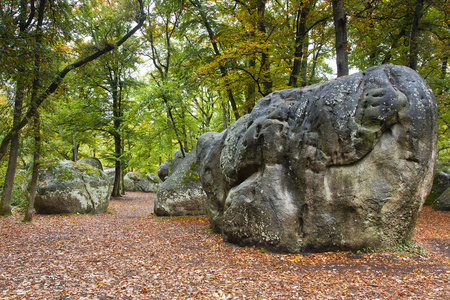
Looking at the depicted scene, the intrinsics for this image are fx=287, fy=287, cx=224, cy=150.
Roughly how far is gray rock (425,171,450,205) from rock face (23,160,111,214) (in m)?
17.2

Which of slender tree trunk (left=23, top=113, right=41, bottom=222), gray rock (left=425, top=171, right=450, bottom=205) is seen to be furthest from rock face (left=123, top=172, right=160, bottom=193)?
gray rock (left=425, top=171, right=450, bottom=205)

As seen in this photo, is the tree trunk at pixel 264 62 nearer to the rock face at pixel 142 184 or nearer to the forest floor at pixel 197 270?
the forest floor at pixel 197 270

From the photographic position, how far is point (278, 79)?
14.0 m

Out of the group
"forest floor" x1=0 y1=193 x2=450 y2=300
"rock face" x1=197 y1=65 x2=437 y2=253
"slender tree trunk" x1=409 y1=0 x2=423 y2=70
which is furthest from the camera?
"slender tree trunk" x1=409 y1=0 x2=423 y2=70

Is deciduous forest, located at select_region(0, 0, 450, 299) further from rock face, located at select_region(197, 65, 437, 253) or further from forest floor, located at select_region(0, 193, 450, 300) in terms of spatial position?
rock face, located at select_region(197, 65, 437, 253)

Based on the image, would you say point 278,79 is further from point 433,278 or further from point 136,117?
point 433,278

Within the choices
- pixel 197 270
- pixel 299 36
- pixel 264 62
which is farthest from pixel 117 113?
pixel 197 270

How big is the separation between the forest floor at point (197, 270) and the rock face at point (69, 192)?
440 cm

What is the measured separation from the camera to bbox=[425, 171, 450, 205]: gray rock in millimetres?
15273

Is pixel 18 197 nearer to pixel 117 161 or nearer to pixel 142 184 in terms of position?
pixel 117 161

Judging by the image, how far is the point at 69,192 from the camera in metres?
13.8

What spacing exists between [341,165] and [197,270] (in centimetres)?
410

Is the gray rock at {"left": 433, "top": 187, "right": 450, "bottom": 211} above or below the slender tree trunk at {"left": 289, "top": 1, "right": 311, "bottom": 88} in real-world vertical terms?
below

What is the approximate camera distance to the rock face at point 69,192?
13.5 m
